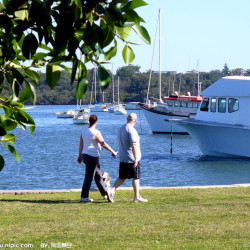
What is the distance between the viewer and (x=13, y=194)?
37.5 feet

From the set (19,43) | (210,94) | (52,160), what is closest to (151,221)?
(19,43)

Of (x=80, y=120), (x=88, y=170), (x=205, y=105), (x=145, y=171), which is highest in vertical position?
(x=205, y=105)

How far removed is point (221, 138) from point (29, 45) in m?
24.2

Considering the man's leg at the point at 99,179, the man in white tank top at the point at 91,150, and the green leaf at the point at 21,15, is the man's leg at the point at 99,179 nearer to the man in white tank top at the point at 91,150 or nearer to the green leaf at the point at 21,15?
the man in white tank top at the point at 91,150

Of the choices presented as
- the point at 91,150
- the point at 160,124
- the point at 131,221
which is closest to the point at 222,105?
the point at 91,150

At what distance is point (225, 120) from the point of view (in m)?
26.0

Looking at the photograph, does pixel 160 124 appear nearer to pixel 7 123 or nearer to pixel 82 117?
pixel 82 117

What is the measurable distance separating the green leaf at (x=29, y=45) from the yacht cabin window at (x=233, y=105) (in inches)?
919

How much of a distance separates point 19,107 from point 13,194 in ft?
30.0

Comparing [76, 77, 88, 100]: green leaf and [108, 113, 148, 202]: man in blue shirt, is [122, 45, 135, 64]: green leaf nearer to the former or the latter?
[76, 77, 88, 100]: green leaf

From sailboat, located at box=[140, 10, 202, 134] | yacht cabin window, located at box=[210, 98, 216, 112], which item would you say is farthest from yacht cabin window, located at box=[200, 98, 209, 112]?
sailboat, located at box=[140, 10, 202, 134]

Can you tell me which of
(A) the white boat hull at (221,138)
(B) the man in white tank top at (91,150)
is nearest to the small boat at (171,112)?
(A) the white boat hull at (221,138)

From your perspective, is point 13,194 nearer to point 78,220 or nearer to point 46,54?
point 78,220

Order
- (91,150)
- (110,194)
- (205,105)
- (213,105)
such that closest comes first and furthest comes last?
(91,150)
(110,194)
(213,105)
(205,105)
